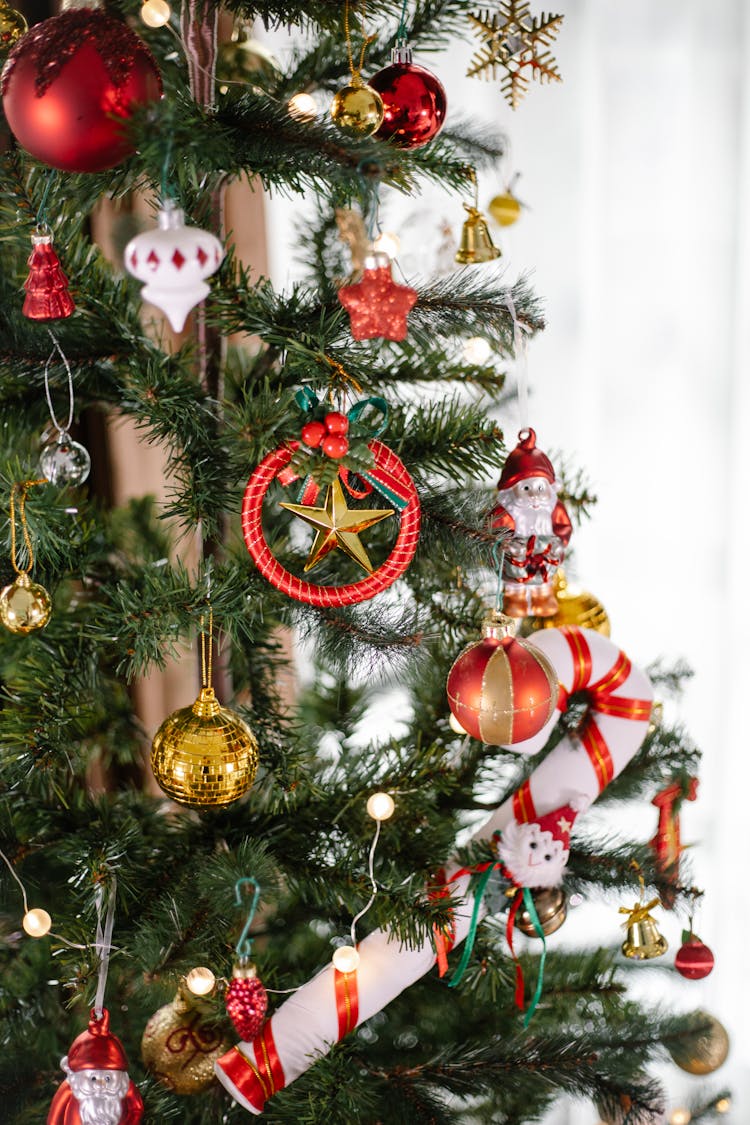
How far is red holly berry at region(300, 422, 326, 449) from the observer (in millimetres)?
619

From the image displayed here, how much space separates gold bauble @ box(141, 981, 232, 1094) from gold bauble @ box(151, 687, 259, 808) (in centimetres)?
18

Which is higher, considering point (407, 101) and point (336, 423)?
point (407, 101)

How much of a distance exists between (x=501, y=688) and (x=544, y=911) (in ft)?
0.80

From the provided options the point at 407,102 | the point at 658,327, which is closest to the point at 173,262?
the point at 407,102

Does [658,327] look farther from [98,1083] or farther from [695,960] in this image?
[98,1083]

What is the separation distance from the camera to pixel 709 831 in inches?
60.1

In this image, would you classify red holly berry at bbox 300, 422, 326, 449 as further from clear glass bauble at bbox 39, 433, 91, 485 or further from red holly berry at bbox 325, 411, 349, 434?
clear glass bauble at bbox 39, 433, 91, 485

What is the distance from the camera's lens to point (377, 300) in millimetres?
601

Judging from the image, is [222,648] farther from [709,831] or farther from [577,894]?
[709,831]

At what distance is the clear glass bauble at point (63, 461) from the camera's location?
776 mm

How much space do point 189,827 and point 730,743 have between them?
88cm

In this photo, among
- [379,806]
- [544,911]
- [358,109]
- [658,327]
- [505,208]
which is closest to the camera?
[358,109]

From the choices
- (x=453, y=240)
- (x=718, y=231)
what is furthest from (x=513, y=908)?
(x=718, y=231)

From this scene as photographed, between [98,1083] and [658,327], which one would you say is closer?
[98,1083]
